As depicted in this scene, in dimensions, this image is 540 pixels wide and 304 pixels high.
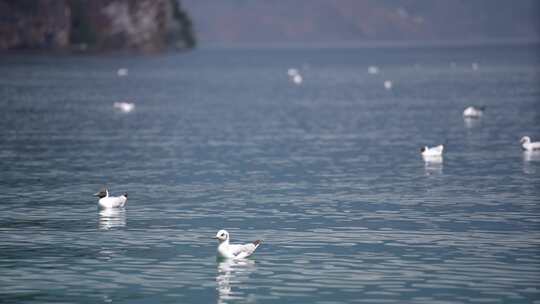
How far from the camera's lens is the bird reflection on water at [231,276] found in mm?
25569

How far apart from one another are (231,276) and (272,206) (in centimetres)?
1022

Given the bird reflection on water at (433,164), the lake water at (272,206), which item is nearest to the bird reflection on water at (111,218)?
the lake water at (272,206)

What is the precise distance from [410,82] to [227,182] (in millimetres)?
89884

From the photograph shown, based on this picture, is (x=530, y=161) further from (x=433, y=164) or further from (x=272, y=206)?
(x=272, y=206)

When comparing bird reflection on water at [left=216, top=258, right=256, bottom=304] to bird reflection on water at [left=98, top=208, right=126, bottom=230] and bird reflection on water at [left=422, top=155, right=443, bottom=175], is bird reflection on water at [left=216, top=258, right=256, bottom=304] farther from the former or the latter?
bird reflection on water at [left=422, top=155, right=443, bottom=175]

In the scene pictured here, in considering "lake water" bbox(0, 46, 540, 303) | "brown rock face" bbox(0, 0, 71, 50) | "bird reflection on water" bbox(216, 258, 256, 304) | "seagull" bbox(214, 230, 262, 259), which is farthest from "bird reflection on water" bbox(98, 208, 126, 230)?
Result: "brown rock face" bbox(0, 0, 71, 50)

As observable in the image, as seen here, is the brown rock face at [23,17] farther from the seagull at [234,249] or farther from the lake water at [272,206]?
the seagull at [234,249]

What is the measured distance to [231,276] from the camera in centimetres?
2766

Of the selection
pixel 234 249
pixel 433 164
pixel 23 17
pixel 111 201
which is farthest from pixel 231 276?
pixel 23 17

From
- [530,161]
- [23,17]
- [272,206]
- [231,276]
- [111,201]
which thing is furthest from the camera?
[23,17]

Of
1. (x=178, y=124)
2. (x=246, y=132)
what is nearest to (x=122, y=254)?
(x=246, y=132)

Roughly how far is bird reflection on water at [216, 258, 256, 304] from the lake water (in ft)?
0.15

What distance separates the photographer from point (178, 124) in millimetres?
70562

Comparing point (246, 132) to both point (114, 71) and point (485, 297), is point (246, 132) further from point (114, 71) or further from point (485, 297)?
point (114, 71)
